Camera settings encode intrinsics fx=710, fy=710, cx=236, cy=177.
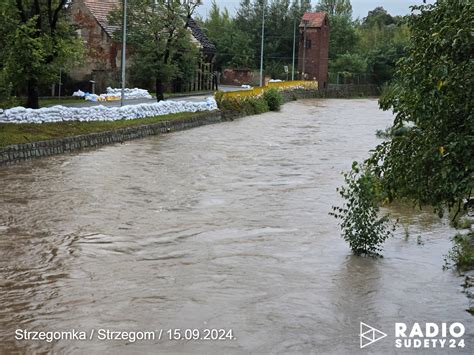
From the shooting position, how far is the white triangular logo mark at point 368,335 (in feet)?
27.2

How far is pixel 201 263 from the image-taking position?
11320 millimetres

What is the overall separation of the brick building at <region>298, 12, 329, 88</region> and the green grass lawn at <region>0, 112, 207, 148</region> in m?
Answer: 48.8

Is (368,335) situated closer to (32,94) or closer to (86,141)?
(86,141)

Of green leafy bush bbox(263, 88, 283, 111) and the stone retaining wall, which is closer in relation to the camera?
the stone retaining wall

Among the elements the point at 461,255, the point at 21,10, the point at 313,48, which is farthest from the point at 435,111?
the point at 313,48

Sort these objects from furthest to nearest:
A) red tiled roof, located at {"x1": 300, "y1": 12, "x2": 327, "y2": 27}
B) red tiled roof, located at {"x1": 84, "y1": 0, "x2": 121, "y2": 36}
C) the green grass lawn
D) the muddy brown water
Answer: red tiled roof, located at {"x1": 300, "y1": 12, "x2": 327, "y2": 27} → red tiled roof, located at {"x1": 84, "y1": 0, "x2": 121, "y2": 36} → the green grass lawn → the muddy brown water

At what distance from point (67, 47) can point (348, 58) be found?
56.3 meters

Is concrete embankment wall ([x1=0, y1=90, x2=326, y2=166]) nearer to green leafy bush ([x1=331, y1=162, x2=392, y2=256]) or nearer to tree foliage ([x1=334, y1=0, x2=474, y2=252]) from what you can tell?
green leafy bush ([x1=331, y1=162, x2=392, y2=256])

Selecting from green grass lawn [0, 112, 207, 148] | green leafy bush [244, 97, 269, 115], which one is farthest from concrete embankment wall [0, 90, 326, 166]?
green leafy bush [244, 97, 269, 115]

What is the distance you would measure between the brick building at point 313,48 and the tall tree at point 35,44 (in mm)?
49610

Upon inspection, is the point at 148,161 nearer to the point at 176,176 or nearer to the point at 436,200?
the point at 176,176

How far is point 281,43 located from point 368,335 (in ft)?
243

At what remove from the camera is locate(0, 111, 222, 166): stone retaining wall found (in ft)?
67.8

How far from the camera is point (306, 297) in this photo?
9.86 m
